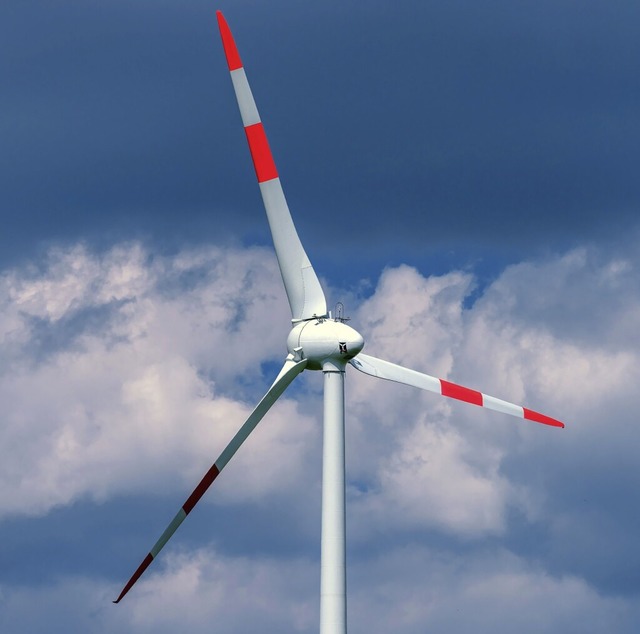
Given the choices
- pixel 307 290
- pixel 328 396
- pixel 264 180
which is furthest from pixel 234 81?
pixel 328 396

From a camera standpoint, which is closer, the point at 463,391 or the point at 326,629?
the point at 326,629

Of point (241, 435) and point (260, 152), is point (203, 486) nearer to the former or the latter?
point (241, 435)

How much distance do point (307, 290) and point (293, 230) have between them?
295 cm

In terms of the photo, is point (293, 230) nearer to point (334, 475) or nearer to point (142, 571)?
point (334, 475)

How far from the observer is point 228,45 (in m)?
80.4

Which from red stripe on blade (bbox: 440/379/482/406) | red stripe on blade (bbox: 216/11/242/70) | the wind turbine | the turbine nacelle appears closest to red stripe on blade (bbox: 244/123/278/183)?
the wind turbine

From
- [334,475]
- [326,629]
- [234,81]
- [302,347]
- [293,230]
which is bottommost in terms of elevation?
[326,629]

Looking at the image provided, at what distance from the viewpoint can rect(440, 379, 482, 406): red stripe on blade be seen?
82.9 metres

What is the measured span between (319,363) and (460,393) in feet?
27.7

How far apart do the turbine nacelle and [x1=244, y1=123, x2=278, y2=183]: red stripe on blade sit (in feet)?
24.7

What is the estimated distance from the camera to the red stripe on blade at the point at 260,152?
7994 centimetres

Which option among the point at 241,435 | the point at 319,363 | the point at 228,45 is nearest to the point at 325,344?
the point at 319,363

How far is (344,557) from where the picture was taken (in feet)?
254

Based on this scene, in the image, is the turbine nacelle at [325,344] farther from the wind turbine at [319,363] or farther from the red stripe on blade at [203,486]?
the red stripe on blade at [203,486]
